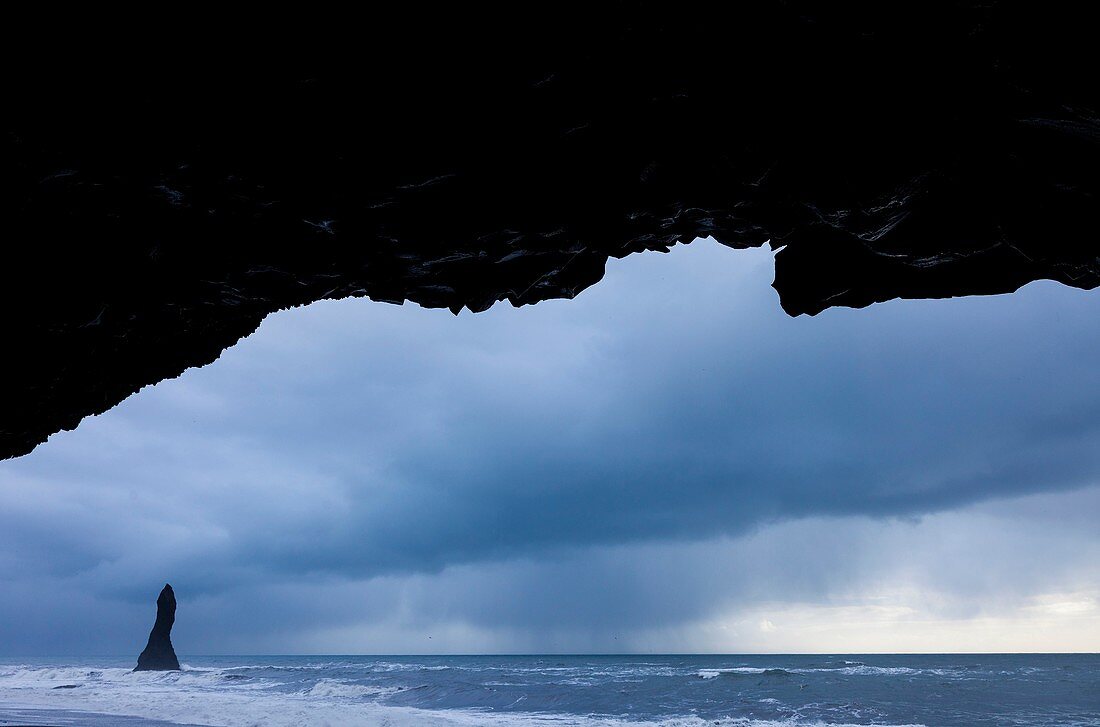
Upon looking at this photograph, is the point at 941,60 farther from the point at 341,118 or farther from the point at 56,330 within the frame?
the point at 56,330

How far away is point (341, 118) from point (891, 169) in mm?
5056

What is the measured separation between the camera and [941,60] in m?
4.62

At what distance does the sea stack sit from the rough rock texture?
72.7m

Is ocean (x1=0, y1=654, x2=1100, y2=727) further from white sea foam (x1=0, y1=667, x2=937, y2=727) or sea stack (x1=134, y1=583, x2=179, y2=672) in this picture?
sea stack (x1=134, y1=583, x2=179, y2=672)

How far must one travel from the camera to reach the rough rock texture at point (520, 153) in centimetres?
460

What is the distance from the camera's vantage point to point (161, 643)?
64.9m

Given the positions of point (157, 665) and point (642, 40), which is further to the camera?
point (157, 665)

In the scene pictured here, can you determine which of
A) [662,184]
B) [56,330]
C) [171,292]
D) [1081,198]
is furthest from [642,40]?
[56,330]

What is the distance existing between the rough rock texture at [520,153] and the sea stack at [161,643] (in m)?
72.7

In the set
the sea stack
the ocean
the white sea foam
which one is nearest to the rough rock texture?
the white sea foam

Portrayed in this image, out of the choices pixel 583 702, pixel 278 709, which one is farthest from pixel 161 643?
pixel 583 702

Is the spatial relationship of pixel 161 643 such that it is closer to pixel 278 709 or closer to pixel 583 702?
pixel 278 709

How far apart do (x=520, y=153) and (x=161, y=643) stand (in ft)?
260

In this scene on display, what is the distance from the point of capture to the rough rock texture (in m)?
4.60
